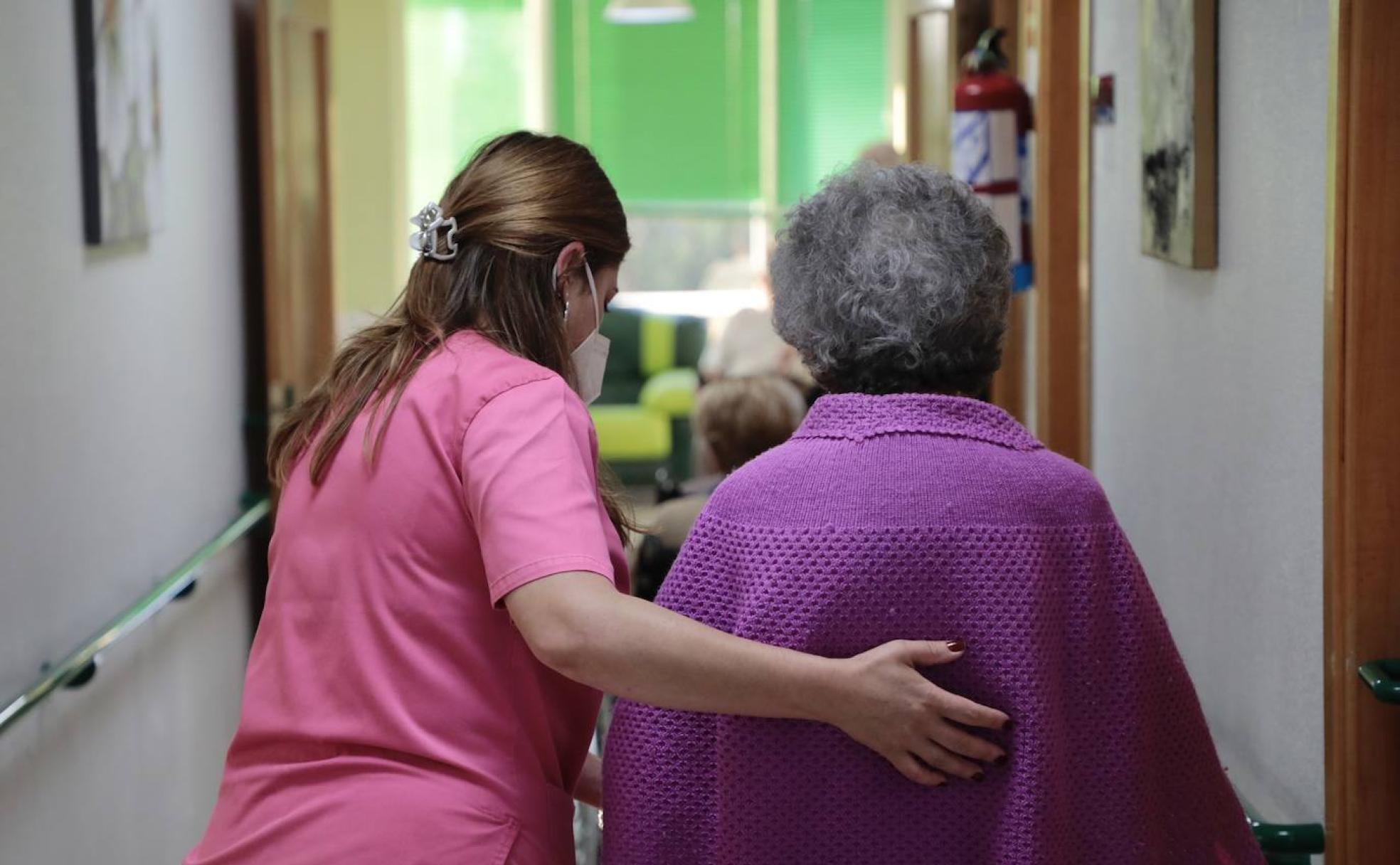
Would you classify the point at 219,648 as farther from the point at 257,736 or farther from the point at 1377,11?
the point at 1377,11

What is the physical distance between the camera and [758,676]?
1.22 m

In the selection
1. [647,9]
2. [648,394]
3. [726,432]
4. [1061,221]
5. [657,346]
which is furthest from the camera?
[657,346]

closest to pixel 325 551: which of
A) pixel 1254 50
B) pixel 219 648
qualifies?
pixel 1254 50

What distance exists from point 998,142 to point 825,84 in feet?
22.0

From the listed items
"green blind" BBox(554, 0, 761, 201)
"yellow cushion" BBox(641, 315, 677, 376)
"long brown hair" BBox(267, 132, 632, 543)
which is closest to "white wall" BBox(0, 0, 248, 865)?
"long brown hair" BBox(267, 132, 632, 543)

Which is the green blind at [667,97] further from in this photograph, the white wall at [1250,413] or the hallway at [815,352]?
the white wall at [1250,413]

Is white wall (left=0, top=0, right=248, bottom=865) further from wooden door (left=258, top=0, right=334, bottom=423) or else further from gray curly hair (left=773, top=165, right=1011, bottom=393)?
gray curly hair (left=773, top=165, right=1011, bottom=393)

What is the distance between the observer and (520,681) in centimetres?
139

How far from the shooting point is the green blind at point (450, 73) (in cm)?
933

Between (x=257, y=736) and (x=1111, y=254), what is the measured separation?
6.49 feet

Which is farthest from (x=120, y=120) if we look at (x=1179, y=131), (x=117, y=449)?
(x=1179, y=131)

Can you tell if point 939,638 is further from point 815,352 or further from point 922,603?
point 815,352

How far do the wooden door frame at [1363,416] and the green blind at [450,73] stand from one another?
8.05 metres

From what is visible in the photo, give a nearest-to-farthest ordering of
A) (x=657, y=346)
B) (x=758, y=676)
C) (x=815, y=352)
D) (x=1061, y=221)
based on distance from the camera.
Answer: (x=758, y=676), (x=815, y=352), (x=1061, y=221), (x=657, y=346)
